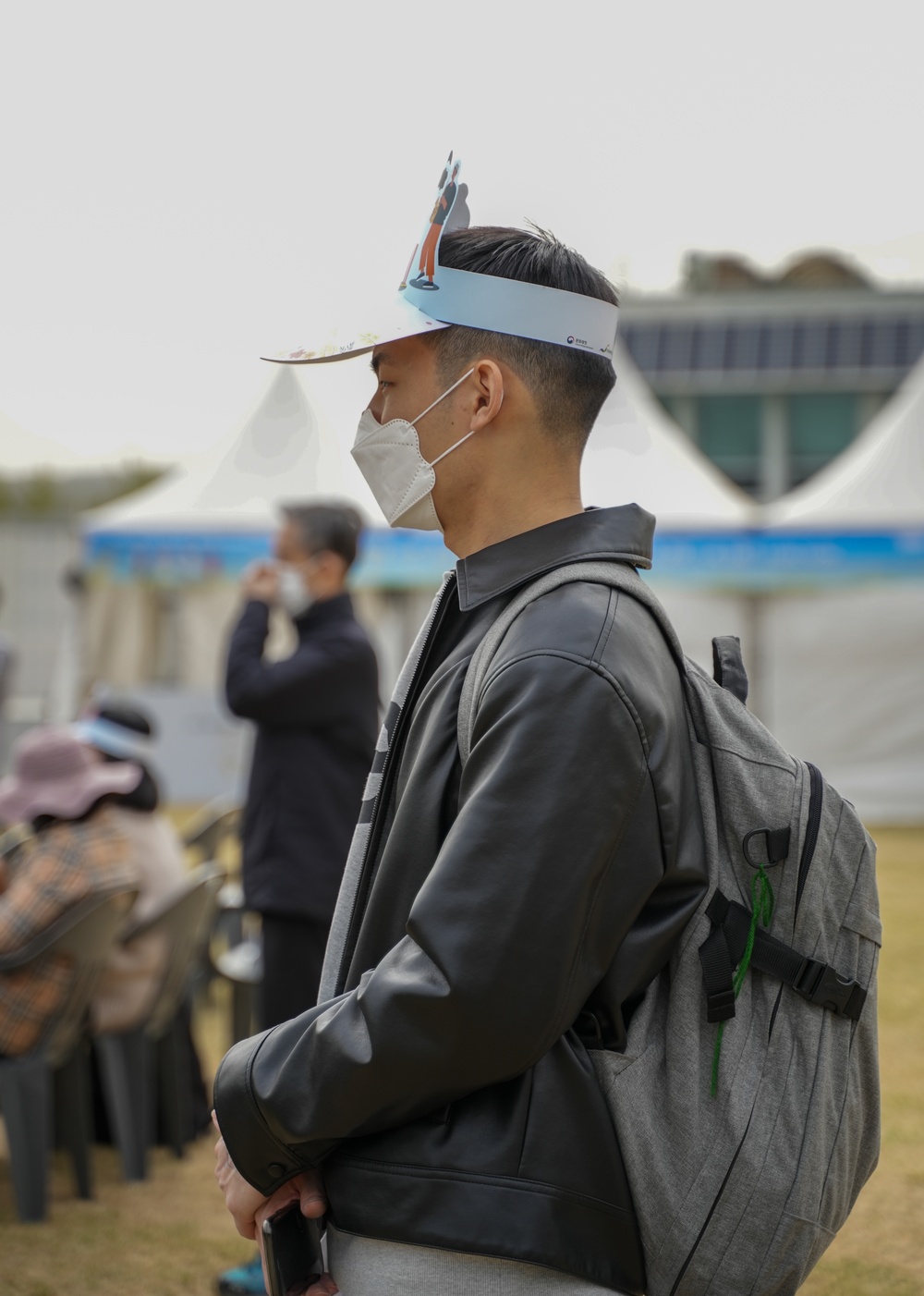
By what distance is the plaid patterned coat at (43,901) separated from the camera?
3.83 metres

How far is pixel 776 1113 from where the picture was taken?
1.35 meters

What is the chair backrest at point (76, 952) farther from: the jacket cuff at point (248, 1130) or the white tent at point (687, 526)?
the white tent at point (687, 526)

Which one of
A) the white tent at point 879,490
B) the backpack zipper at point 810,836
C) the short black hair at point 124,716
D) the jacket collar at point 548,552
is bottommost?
the short black hair at point 124,716

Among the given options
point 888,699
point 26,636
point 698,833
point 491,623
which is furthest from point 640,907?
point 26,636

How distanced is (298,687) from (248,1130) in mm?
2547

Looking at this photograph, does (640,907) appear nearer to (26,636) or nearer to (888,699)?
(888,699)

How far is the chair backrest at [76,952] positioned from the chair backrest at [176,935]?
10.5 inches

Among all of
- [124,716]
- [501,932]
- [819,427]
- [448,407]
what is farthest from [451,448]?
[819,427]

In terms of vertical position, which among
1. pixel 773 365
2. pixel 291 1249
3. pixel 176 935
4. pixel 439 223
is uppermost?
pixel 773 365

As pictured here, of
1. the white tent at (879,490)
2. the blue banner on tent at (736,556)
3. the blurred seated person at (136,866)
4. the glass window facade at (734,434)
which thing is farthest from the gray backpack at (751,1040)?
the glass window facade at (734,434)

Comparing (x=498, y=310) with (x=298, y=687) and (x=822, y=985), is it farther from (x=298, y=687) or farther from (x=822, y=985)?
(x=298, y=687)

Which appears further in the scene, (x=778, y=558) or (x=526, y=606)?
(x=778, y=558)

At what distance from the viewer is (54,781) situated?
13.7 ft

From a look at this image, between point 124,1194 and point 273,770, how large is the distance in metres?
1.44
